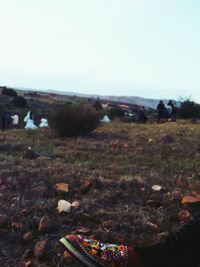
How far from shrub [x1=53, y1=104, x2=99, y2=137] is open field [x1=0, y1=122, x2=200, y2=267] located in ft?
10.7

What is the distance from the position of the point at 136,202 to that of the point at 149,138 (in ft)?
20.5

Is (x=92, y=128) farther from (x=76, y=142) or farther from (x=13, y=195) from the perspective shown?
(x=13, y=195)

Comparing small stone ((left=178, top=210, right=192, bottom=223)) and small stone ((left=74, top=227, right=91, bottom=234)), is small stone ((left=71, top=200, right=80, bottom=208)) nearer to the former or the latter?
small stone ((left=74, top=227, right=91, bottom=234))

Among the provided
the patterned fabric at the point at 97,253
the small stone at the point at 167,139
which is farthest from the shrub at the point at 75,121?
the patterned fabric at the point at 97,253

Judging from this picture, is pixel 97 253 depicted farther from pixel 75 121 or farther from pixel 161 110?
pixel 161 110

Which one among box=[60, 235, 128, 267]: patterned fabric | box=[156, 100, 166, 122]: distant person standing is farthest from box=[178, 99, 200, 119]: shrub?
box=[60, 235, 128, 267]: patterned fabric

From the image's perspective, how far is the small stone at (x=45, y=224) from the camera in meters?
3.60

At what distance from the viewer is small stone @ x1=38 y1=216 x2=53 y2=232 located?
360 centimetres

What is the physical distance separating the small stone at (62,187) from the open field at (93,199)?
0.04m

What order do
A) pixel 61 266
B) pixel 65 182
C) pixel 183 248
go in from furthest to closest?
pixel 65 182 < pixel 61 266 < pixel 183 248

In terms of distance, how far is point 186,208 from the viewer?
4.24 metres

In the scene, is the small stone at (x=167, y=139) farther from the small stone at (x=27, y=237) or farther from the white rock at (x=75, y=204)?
the small stone at (x=27, y=237)

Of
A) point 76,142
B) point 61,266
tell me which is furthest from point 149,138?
point 61,266

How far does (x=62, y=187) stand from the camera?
4.65 metres
